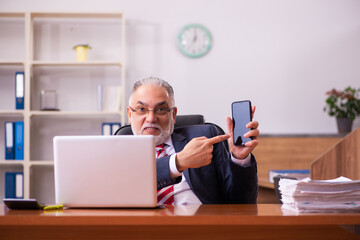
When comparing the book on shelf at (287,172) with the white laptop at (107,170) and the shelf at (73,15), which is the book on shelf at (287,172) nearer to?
the shelf at (73,15)

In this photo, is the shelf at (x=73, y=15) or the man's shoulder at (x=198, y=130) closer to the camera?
the man's shoulder at (x=198, y=130)

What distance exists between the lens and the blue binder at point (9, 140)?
390cm

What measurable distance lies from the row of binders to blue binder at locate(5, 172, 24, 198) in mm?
149

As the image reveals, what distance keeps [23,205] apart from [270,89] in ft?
10.6

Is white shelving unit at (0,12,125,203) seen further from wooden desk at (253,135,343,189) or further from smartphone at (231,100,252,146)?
smartphone at (231,100,252,146)

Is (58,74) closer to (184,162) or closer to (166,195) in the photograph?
(166,195)

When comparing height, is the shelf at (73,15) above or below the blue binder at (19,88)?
above

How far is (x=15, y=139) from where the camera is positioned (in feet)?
12.8

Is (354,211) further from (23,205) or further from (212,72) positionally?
(212,72)

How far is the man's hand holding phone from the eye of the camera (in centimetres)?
144

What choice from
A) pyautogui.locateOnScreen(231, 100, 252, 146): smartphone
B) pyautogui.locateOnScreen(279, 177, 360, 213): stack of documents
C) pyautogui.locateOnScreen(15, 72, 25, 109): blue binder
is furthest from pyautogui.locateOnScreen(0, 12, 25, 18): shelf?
pyautogui.locateOnScreen(279, 177, 360, 213): stack of documents

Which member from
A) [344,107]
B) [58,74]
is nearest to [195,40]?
[58,74]

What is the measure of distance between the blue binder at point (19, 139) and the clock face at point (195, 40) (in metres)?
1.64

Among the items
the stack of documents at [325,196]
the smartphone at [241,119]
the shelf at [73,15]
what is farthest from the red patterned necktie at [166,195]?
the shelf at [73,15]
